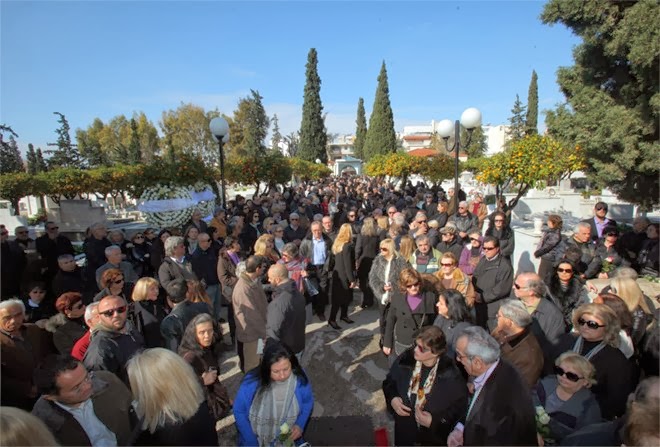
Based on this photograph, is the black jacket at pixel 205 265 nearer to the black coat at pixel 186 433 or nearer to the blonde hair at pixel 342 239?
the blonde hair at pixel 342 239

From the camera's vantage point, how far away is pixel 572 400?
2.41 m

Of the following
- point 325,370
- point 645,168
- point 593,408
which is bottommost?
point 325,370

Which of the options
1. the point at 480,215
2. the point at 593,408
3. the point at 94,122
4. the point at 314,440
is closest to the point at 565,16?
the point at 480,215

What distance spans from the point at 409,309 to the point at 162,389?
2.56 m

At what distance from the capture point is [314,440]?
3592mm

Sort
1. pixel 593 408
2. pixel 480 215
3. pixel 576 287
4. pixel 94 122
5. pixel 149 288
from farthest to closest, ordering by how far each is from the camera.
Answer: pixel 94 122, pixel 480 215, pixel 576 287, pixel 149 288, pixel 593 408

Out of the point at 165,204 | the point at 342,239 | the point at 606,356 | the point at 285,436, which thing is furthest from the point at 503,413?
the point at 165,204

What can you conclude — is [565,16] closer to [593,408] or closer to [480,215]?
[480,215]

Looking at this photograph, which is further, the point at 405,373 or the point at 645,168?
the point at 645,168

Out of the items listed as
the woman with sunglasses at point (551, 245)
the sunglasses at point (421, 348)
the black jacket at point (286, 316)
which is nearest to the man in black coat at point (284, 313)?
the black jacket at point (286, 316)

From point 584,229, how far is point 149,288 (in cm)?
609

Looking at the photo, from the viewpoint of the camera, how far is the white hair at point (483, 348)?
88.4 inches

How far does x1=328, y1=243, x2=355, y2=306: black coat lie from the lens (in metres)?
6.32

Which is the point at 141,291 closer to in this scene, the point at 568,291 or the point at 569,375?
the point at 569,375
